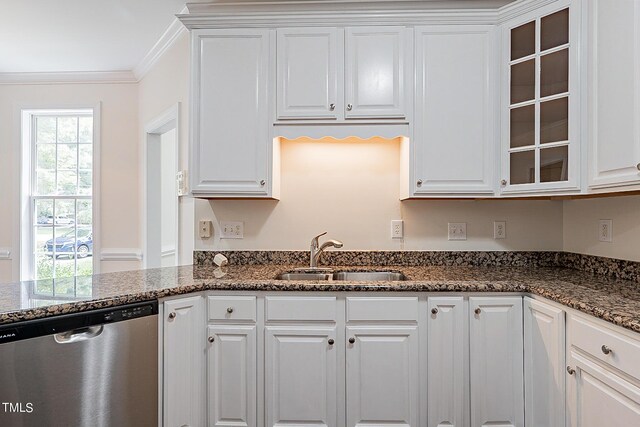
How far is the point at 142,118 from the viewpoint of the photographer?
350cm

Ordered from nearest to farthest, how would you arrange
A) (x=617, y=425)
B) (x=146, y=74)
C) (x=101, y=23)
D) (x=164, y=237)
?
(x=617, y=425)
(x=101, y=23)
(x=146, y=74)
(x=164, y=237)

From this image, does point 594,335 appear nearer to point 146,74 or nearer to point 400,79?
point 400,79

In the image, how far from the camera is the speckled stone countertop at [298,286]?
4.62 ft

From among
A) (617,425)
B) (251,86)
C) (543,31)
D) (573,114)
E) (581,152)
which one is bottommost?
(617,425)

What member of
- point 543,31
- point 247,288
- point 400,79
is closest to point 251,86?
point 400,79

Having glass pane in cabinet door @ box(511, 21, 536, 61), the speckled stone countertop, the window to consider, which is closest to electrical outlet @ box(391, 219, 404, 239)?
the speckled stone countertop

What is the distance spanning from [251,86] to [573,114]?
174 cm

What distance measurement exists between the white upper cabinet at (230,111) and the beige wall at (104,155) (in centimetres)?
168

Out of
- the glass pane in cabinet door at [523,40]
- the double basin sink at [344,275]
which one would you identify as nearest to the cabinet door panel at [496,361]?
the double basin sink at [344,275]

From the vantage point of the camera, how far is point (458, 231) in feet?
8.21

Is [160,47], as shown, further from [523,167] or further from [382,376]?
[382,376]

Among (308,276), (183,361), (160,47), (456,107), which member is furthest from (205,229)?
(456,107)

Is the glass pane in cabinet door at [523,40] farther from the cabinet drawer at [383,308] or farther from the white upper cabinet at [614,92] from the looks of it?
the cabinet drawer at [383,308]

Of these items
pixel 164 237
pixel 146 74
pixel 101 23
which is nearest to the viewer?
pixel 101 23
